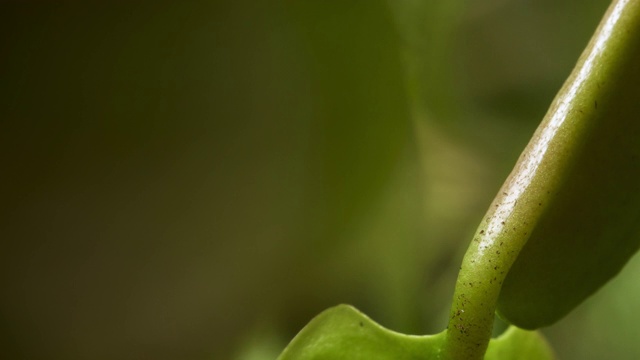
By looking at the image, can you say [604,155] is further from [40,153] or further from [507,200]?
[40,153]

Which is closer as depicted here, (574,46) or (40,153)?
(40,153)

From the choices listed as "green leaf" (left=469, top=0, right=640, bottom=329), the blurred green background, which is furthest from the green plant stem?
the blurred green background

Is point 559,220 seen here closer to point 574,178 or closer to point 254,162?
point 574,178

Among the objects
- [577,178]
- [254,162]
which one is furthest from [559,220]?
[254,162]

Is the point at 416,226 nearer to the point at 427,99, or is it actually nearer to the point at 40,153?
the point at 427,99

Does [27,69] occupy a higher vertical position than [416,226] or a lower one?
higher

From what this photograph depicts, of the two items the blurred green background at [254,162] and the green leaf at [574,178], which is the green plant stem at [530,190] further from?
the blurred green background at [254,162]

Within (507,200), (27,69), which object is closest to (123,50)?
(27,69)

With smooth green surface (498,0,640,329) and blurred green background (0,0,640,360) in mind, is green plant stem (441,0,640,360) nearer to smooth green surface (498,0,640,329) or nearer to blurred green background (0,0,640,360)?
smooth green surface (498,0,640,329)
